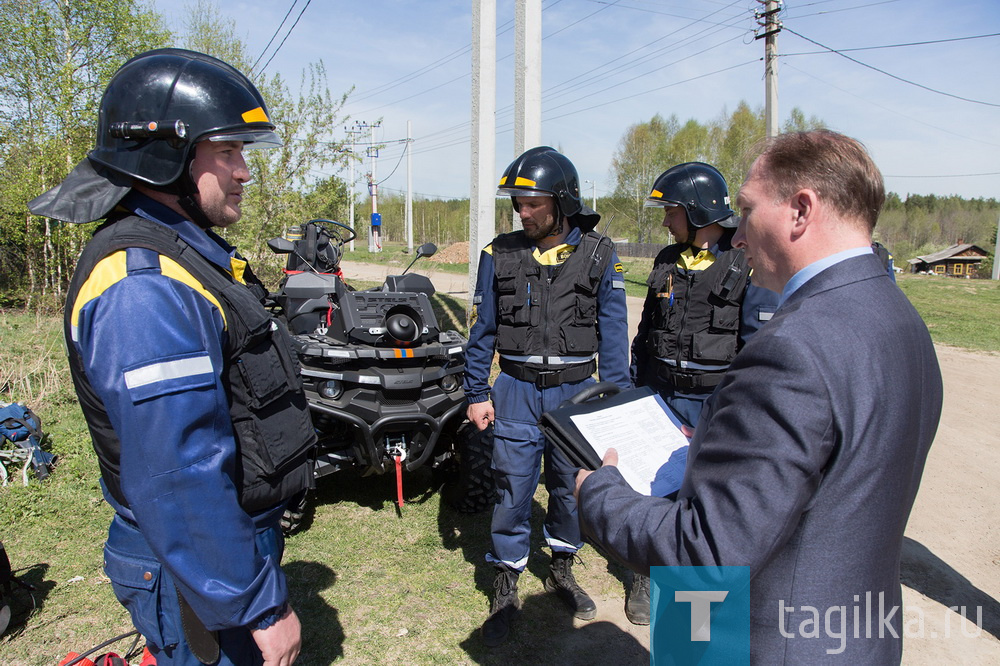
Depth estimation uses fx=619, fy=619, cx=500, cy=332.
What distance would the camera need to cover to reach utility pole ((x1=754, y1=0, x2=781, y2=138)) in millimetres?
13305

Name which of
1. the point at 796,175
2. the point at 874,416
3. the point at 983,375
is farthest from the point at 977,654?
the point at 983,375

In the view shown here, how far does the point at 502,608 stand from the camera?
2947mm

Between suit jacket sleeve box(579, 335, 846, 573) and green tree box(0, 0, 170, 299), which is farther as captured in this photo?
green tree box(0, 0, 170, 299)

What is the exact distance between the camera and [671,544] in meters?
1.19

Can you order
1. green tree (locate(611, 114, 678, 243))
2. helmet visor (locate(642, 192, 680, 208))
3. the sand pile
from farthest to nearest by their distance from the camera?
green tree (locate(611, 114, 678, 243))
the sand pile
helmet visor (locate(642, 192, 680, 208))

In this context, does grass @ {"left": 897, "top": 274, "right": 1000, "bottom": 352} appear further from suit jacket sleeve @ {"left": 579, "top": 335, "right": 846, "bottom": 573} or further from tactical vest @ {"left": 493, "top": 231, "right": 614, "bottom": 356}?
suit jacket sleeve @ {"left": 579, "top": 335, "right": 846, "bottom": 573}

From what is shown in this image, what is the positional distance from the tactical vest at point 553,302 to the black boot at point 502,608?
1.11 meters

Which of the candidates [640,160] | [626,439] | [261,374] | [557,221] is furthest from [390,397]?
[640,160]

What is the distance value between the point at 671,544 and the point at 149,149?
1.42 metres

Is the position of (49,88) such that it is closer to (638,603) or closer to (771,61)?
(638,603)

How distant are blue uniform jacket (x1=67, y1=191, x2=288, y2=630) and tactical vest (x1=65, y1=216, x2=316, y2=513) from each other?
4 centimetres

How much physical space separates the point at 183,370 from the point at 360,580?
242 centimetres

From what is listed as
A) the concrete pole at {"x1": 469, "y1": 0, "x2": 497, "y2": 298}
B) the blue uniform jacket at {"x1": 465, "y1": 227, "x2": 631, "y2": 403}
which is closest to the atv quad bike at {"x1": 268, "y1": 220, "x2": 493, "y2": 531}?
the blue uniform jacket at {"x1": 465, "y1": 227, "x2": 631, "y2": 403}

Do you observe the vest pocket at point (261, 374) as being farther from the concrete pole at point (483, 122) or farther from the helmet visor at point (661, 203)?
the concrete pole at point (483, 122)
